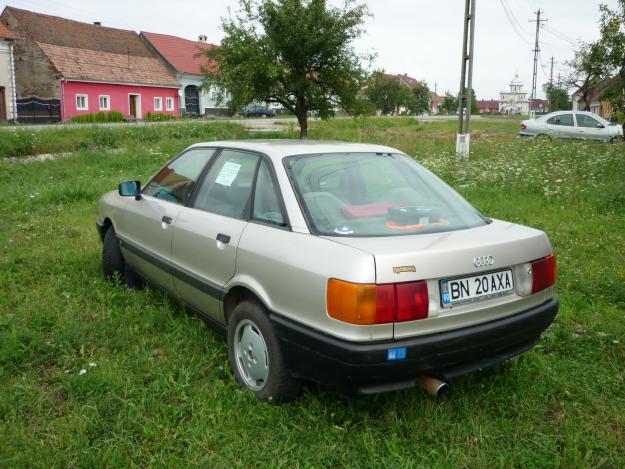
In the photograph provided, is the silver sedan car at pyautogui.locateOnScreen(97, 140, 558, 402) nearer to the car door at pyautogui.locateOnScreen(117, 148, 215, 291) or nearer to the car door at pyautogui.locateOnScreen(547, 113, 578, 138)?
the car door at pyautogui.locateOnScreen(117, 148, 215, 291)

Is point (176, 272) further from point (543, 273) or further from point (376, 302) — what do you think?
point (543, 273)

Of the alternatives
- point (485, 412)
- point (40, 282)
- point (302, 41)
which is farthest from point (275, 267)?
point (302, 41)

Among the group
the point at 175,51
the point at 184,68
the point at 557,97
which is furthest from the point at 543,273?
the point at 557,97

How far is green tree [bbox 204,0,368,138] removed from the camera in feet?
67.8

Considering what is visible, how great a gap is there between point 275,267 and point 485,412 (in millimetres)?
1446

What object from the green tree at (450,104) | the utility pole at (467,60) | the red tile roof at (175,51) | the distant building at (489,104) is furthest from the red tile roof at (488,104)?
the utility pole at (467,60)

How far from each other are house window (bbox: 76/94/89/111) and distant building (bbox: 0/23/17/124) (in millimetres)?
4443

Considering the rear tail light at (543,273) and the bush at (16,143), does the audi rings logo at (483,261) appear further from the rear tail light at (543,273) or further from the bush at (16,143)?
the bush at (16,143)

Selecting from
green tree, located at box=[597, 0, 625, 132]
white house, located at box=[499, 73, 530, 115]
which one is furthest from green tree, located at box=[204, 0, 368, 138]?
white house, located at box=[499, 73, 530, 115]

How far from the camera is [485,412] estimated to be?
321cm

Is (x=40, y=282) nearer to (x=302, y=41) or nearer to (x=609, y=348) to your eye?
(x=609, y=348)

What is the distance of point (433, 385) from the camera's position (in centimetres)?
280

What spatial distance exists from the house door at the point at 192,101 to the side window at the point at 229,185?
47511 millimetres

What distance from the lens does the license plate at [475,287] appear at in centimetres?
278
